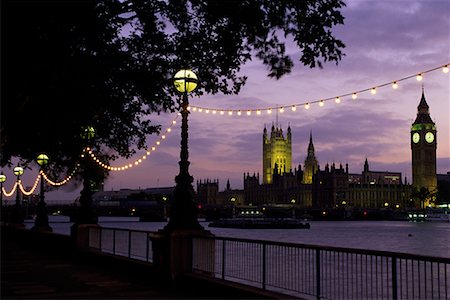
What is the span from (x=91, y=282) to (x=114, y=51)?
529 centimetres

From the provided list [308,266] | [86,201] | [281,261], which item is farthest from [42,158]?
[281,261]

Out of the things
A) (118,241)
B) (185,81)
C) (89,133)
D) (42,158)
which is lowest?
(118,241)

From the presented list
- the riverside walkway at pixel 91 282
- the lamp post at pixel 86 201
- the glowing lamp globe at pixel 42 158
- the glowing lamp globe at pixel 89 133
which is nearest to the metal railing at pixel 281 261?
the riverside walkway at pixel 91 282

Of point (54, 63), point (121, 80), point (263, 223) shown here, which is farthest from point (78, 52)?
point (263, 223)

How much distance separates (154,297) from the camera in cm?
1227

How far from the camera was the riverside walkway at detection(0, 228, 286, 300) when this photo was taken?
1239 centimetres

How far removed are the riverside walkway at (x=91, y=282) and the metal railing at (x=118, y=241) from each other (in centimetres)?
58

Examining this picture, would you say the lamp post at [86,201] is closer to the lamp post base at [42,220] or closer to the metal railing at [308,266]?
the metal railing at [308,266]

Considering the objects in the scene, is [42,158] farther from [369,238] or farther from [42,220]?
[369,238]

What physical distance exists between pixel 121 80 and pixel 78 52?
2.66 m

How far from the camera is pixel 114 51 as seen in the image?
13.6 m

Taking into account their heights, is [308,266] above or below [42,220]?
below

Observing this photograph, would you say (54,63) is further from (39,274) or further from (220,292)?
(39,274)

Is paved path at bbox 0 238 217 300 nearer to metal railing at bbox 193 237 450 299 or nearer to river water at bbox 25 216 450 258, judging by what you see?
metal railing at bbox 193 237 450 299
